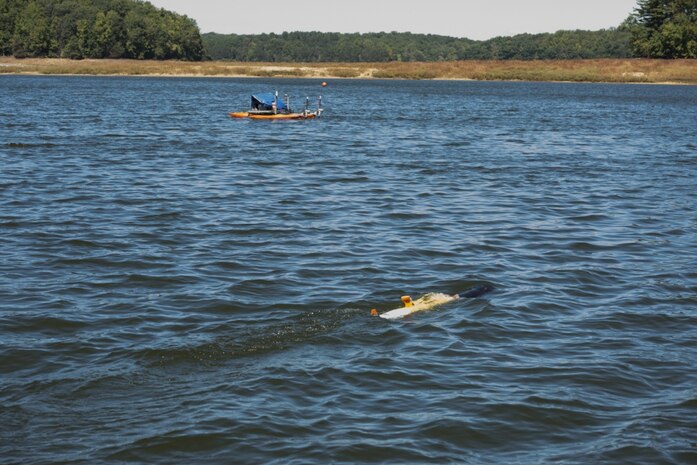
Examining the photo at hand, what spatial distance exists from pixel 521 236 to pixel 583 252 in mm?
1923

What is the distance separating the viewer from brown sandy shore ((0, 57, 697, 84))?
421ft

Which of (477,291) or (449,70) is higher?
(449,70)

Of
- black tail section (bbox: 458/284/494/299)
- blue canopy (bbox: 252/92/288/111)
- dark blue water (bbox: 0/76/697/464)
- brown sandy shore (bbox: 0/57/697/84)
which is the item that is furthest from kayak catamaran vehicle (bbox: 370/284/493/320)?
brown sandy shore (bbox: 0/57/697/84)

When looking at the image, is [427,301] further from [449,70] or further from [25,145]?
[449,70]

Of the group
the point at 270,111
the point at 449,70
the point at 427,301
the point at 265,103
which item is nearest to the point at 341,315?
the point at 427,301

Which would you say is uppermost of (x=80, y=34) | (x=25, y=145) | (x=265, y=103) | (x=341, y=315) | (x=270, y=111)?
(x=80, y=34)

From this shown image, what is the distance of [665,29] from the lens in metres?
138

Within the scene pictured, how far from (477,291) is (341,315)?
2.88 m

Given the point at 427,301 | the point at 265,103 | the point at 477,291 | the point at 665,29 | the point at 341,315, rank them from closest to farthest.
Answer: the point at 341,315 < the point at 427,301 < the point at 477,291 < the point at 265,103 < the point at 665,29

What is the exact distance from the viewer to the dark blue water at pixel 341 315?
1023cm

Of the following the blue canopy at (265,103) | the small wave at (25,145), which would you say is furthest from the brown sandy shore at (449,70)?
the small wave at (25,145)

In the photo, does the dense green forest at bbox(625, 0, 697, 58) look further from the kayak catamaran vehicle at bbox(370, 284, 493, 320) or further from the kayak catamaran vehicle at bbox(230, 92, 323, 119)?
the kayak catamaran vehicle at bbox(370, 284, 493, 320)

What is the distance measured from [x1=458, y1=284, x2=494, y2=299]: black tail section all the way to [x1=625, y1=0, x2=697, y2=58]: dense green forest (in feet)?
435

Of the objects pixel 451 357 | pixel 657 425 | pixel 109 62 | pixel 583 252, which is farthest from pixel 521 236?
pixel 109 62
